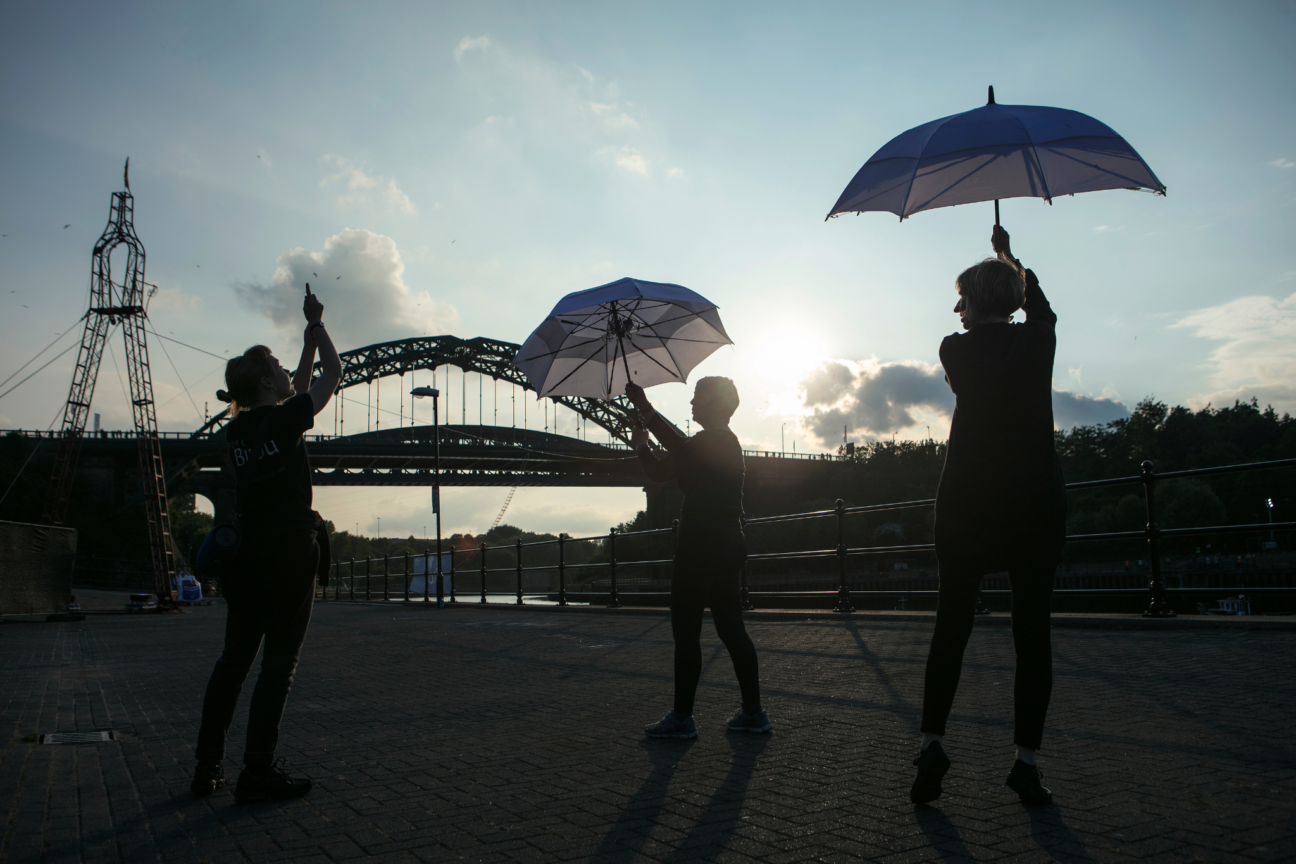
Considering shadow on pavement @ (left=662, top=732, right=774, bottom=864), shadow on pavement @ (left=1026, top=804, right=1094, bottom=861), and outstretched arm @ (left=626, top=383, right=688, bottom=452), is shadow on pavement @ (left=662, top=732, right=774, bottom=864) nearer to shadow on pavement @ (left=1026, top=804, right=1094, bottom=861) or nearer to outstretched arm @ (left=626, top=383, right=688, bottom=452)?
shadow on pavement @ (left=1026, top=804, right=1094, bottom=861)

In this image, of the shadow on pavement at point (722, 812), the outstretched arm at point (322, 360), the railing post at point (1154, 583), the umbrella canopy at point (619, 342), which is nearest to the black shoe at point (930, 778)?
the shadow on pavement at point (722, 812)

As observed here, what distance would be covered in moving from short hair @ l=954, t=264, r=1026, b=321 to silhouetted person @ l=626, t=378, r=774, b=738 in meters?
1.41

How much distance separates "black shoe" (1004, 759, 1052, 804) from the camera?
9.27 ft

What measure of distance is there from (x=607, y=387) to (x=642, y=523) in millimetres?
61132

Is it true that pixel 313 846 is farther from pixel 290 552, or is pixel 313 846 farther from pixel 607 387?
pixel 607 387

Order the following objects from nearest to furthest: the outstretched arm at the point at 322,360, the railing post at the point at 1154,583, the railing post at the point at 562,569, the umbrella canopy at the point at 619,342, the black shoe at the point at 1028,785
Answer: the black shoe at the point at 1028,785 < the outstretched arm at the point at 322,360 < the umbrella canopy at the point at 619,342 < the railing post at the point at 1154,583 < the railing post at the point at 562,569

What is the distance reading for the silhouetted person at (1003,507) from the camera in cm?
287

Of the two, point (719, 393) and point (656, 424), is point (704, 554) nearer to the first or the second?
point (656, 424)

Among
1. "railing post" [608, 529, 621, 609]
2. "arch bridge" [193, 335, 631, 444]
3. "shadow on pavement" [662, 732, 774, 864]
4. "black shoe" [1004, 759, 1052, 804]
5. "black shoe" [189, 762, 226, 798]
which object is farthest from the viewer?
"arch bridge" [193, 335, 631, 444]

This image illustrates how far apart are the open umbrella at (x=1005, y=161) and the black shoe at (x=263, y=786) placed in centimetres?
367

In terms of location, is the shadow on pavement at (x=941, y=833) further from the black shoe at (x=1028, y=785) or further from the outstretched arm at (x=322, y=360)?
the outstretched arm at (x=322, y=360)

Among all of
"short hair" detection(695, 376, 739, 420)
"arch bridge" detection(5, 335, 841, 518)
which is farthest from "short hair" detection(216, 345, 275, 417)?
"arch bridge" detection(5, 335, 841, 518)

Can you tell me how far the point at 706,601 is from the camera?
4176 mm

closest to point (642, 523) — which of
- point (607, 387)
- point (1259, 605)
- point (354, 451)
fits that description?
point (354, 451)
